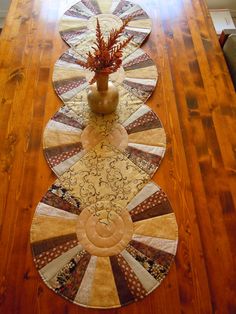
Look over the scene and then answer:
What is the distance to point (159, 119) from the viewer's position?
4.57 ft

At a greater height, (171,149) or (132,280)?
(171,149)

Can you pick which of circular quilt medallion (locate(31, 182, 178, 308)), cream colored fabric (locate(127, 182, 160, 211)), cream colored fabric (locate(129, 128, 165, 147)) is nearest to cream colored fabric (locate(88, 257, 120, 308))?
circular quilt medallion (locate(31, 182, 178, 308))

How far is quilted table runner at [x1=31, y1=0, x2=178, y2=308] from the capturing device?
101 cm

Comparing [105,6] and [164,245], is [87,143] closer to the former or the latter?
[164,245]

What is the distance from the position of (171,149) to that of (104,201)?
0.37 meters

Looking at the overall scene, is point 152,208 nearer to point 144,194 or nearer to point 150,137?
point 144,194

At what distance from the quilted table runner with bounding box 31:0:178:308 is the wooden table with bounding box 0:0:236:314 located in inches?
1.5

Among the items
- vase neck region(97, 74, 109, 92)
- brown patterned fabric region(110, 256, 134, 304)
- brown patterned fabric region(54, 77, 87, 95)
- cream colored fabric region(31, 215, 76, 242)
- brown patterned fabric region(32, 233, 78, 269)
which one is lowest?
brown patterned fabric region(110, 256, 134, 304)

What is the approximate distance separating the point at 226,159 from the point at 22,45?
1178 mm

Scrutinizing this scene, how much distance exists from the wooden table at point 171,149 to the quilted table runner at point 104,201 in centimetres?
4

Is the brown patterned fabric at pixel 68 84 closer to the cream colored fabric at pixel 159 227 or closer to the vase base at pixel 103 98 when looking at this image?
the vase base at pixel 103 98

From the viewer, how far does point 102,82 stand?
1.25 metres

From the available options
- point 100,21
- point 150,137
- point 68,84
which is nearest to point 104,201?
point 150,137

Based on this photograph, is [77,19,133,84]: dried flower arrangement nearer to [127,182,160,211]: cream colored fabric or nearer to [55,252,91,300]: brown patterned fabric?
[127,182,160,211]: cream colored fabric
